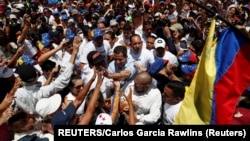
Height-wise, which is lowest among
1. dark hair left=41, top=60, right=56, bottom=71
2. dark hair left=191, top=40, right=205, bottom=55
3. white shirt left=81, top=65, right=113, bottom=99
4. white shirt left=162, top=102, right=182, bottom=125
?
white shirt left=162, top=102, right=182, bottom=125

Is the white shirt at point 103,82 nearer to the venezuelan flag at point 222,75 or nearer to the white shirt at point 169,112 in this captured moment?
the white shirt at point 169,112

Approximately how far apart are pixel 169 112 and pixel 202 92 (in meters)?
1.13

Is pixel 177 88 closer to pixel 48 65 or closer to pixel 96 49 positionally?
pixel 48 65

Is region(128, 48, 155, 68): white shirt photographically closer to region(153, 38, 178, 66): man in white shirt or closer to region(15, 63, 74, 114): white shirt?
region(153, 38, 178, 66): man in white shirt

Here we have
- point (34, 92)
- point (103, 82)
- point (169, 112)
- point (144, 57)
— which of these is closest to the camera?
point (169, 112)

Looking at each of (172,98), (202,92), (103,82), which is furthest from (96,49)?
(202,92)

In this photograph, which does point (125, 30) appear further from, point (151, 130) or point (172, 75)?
point (151, 130)

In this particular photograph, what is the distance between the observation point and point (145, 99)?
14.4 ft

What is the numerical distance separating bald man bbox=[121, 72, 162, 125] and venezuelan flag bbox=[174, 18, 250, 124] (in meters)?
1.25

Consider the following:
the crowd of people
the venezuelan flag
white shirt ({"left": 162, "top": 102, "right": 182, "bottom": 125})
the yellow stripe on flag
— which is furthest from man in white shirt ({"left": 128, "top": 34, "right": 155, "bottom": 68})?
the venezuelan flag

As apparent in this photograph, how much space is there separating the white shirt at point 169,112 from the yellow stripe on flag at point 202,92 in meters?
0.84

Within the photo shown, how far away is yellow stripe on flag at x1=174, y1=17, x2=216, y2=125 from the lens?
3.05 meters

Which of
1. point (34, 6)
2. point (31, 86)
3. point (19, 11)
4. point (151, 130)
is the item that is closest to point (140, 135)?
point (151, 130)

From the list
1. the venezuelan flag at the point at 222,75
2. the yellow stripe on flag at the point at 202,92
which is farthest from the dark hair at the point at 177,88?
the venezuelan flag at the point at 222,75
